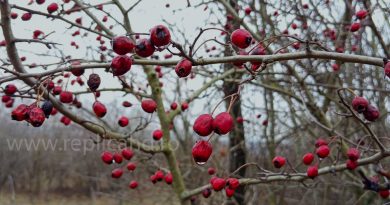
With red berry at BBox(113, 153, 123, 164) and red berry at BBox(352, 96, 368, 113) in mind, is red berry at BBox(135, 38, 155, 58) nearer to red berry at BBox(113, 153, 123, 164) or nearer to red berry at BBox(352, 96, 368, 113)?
red berry at BBox(352, 96, 368, 113)

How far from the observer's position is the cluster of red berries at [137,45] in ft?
4.37

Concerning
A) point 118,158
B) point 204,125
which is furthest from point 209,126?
point 118,158

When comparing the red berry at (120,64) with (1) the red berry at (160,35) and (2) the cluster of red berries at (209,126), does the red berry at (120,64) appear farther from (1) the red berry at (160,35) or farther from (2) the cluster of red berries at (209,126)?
(2) the cluster of red berries at (209,126)

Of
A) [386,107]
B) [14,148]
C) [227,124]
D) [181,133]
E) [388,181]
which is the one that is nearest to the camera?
[227,124]

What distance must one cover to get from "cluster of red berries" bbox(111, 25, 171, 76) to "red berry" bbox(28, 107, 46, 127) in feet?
1.04

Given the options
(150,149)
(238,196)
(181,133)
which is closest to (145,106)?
(150,149)

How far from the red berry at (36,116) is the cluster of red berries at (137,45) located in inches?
12.5

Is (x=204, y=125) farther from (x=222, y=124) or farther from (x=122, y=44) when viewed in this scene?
(x=122, y=44)

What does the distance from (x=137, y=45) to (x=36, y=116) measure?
45 centimetres

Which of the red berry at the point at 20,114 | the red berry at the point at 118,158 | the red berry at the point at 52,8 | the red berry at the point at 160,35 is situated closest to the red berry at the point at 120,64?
the red berry at the point at 160,35

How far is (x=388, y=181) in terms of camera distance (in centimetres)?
277

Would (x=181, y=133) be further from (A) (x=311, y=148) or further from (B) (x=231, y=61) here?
(B) (x=231, y=61)

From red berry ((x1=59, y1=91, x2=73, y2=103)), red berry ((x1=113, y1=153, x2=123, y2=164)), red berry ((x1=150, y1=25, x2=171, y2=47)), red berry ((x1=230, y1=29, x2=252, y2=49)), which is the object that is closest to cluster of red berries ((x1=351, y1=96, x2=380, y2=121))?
red berry ((x1=230, y1=29, x2=252, y2=49))

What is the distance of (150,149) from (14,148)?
19.6 metres
